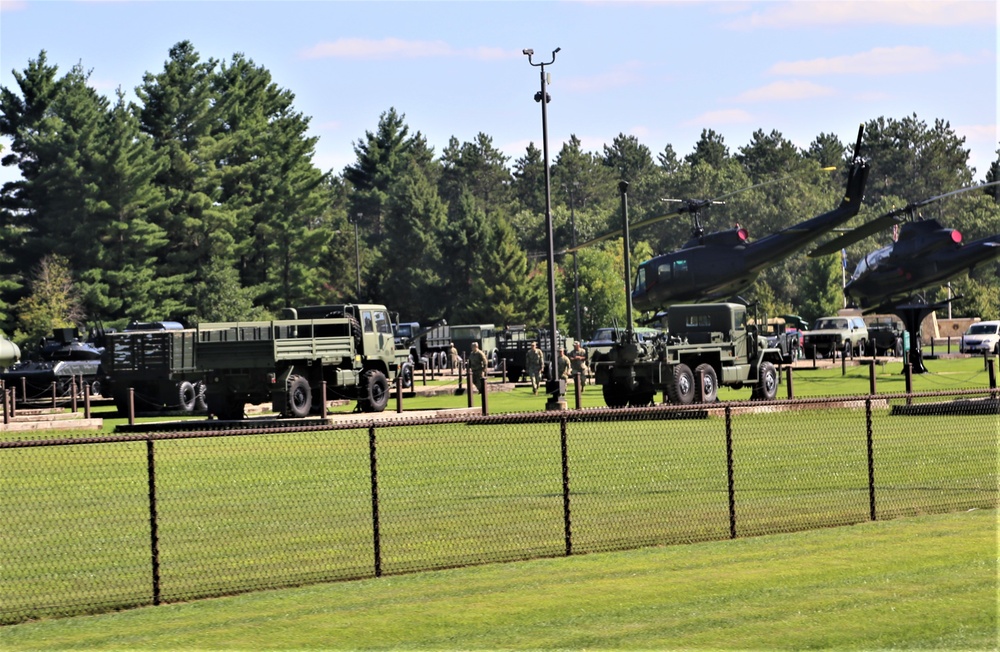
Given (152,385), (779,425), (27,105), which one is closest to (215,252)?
(27,105)

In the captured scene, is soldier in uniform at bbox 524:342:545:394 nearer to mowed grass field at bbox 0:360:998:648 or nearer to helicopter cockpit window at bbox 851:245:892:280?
mowed grass field at bbox 0:360:998:648

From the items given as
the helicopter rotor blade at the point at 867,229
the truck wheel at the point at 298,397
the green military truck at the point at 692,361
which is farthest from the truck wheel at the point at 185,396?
the helicopter rotor blade at the point at 867,229

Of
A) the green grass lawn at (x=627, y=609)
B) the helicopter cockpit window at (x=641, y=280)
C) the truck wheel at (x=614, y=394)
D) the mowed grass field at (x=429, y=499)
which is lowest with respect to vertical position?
the green grass lawn at (x=627, y=609)

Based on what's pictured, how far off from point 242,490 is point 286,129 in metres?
85.0

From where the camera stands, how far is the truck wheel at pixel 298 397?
1321 inches

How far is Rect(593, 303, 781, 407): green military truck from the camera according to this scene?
3384 centimetres

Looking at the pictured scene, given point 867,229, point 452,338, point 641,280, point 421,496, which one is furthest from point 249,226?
point 421,496

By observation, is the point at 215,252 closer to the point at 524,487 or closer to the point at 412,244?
the point at 412,244

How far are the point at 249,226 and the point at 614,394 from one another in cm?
6182

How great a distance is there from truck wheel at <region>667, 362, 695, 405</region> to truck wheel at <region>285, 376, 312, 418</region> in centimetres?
826

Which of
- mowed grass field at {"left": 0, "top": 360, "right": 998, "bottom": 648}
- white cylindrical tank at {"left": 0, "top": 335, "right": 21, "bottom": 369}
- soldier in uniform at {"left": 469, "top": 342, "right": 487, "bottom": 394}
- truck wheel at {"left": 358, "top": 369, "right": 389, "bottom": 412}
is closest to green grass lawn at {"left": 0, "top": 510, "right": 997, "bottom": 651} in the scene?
mowed grass field at {"left": 0, "top": 360, "right": 998, "bottom": 648}

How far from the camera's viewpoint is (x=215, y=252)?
8688cm

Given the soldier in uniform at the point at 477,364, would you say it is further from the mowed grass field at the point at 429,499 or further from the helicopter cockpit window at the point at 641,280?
the mowed grass field at the point at 429,499

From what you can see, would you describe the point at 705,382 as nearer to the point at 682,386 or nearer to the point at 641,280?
the point at 682,386
